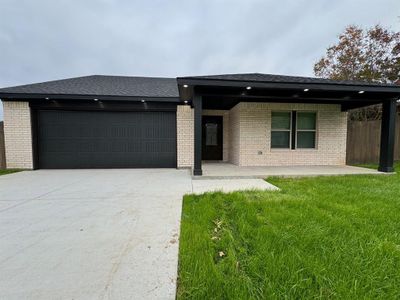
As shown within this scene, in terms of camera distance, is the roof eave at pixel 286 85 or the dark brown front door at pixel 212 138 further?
the dark brown front door at pixel 212 138

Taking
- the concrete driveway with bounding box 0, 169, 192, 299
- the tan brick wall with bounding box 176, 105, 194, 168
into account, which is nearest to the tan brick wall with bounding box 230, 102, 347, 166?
the tan brick wall with bounding box 176, 105, 194, 168

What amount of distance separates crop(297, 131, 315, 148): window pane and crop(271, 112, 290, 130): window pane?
606mm

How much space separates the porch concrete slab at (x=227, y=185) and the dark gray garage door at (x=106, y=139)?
2.99 meters

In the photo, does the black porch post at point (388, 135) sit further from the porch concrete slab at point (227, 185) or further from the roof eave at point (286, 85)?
the porch concrete slab at point (227, 185)

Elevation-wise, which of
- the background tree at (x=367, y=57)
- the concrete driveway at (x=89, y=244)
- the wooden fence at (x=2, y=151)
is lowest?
the concrete driveway at (x=89, y=244)

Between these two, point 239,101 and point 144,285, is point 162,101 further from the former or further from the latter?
point 144,285

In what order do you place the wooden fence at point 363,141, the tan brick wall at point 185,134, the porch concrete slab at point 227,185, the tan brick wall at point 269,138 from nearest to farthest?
1. the porch concrete slab at point 227,185
2. the tan brick wall at point 269,138
3. the tan brick wall at point 185,134
4. the wooden fence at point 363,141

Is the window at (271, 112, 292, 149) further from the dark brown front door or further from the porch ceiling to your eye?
the dark brown front door

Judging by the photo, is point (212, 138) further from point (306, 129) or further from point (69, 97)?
point (69, 97)

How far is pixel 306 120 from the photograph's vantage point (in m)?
7.46

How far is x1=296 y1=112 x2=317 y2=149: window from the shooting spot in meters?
7.41

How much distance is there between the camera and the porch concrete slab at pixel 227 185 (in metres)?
4.29

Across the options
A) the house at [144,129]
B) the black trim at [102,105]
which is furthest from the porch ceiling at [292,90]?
the black trim at [102,105]

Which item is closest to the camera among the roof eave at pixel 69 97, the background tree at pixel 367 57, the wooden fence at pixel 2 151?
the roof eave at pixel 69 97
